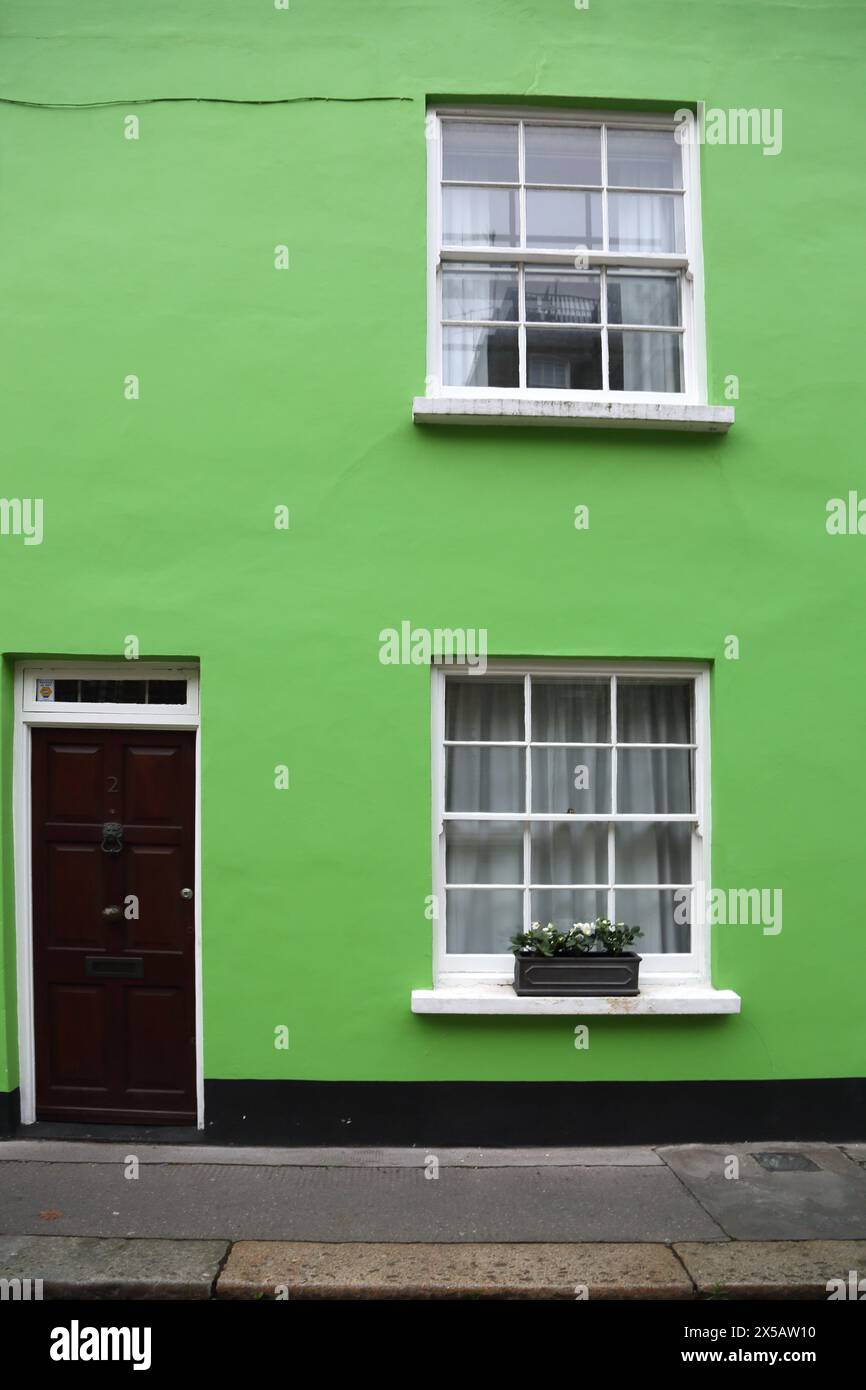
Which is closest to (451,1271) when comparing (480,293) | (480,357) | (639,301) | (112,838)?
(112,838)

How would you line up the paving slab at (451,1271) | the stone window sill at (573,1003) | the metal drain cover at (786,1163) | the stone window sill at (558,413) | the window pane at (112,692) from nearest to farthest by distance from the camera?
the paving slab at (451,1271) < the metal drain cover at (786,1163) < the stone window sill at (573,1003) < the stone window sill at (558,413) < the window pane at (112,692)

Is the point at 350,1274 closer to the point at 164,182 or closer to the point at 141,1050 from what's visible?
the point at 141,1050

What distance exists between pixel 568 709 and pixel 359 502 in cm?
193

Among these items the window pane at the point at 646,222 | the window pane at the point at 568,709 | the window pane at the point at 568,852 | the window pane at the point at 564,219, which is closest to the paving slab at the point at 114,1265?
the window pane at the point at 568,852

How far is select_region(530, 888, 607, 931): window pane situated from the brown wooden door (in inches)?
90.0

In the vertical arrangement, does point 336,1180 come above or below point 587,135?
below

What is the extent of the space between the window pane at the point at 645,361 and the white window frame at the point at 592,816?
1.92m

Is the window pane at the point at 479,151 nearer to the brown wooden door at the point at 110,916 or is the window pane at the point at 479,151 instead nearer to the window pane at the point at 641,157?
the window pane at the point at 641,157

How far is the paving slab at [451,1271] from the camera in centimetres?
460

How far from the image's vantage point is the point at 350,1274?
4.70m

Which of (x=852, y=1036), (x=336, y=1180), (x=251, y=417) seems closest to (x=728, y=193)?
(x=251, y=417)

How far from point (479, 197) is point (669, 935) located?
5127 mm

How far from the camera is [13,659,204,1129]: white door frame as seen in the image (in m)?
6.38

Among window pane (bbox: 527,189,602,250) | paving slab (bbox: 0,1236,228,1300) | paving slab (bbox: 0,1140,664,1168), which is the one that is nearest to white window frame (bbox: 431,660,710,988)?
paving slab (bbox: 0,1140,664,1168)
